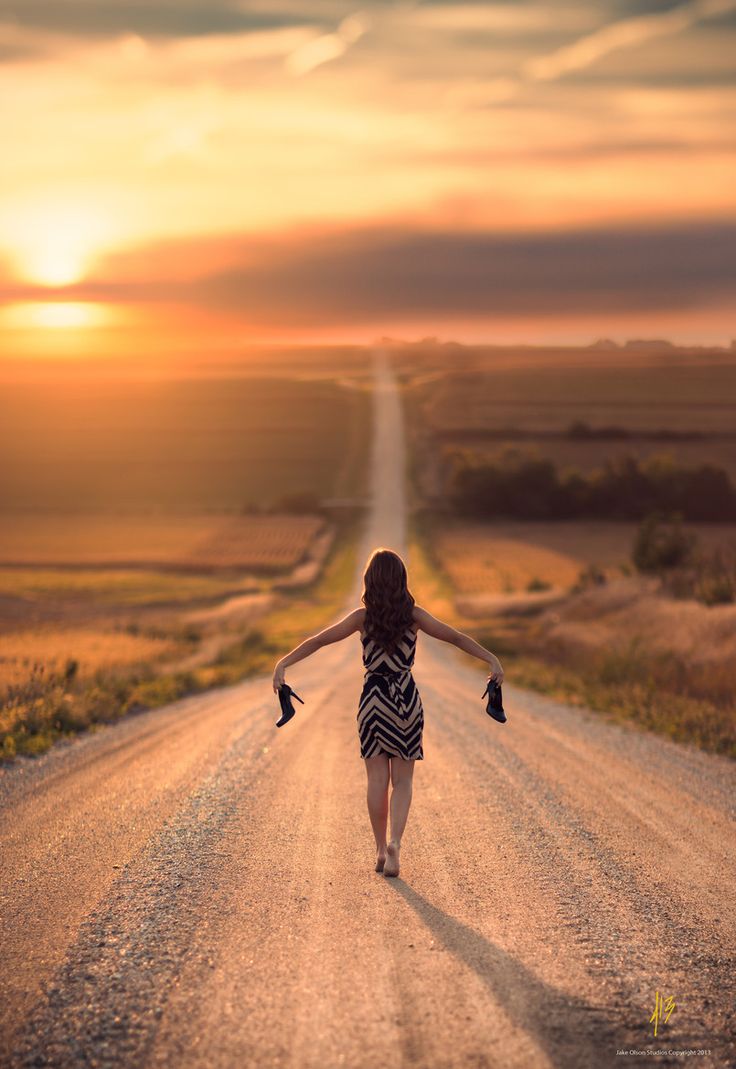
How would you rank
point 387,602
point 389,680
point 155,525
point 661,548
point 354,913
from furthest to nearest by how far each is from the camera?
1. point 155,525
2. point 661,548
3. point 389,680
4. point 387,602
5. point 354,913

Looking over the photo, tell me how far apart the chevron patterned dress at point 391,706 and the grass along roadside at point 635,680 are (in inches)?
281

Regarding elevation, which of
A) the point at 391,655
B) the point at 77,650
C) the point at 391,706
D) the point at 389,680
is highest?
the point at 391,655

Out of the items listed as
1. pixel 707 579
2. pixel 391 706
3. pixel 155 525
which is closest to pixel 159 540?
pixel 155 525

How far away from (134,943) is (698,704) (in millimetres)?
13078

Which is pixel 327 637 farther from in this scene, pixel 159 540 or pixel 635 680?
pixel 159 540

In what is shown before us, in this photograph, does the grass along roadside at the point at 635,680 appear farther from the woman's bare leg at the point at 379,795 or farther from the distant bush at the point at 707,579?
the woman's bare leg at the point at 379,795

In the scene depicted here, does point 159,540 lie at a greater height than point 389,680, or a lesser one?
lesser

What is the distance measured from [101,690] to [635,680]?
1037 centimetres

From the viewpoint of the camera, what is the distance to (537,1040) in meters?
4.72

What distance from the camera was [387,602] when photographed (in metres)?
7.01

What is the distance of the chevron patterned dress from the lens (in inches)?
283

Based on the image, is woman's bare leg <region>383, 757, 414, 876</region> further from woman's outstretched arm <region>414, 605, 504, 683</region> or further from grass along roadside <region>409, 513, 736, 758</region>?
grass along roadside <region>409, 513, 736, 758</region>

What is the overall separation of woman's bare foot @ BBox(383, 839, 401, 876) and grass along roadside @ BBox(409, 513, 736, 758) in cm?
714
